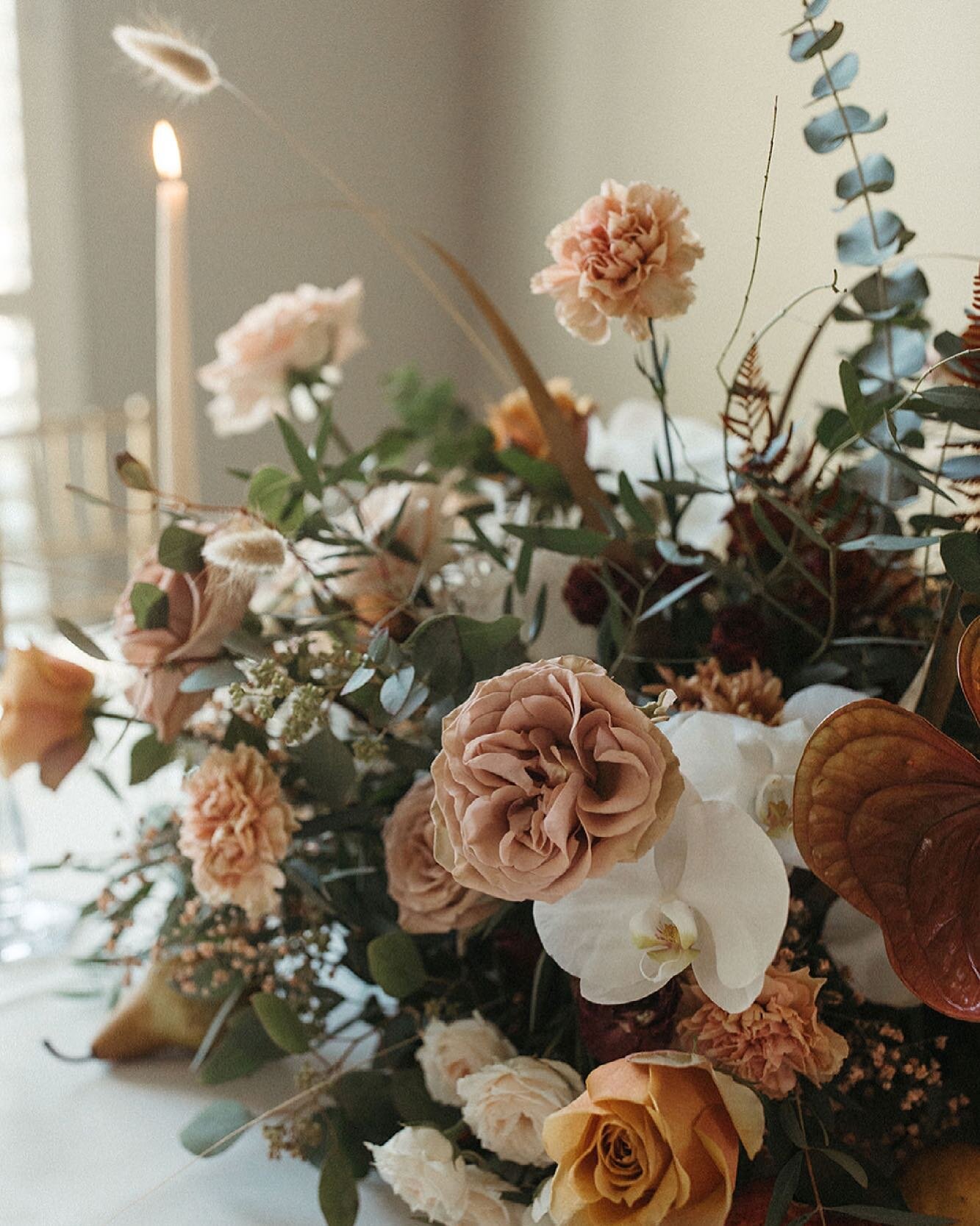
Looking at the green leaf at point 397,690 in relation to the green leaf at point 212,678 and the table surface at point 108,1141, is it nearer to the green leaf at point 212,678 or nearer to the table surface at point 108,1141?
the green leaf at point 212,678


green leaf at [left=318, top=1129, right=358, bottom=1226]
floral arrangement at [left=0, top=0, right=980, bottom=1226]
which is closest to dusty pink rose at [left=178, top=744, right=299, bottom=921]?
floral arrangement at [left=0, top=0, right=980, bottom=1226]

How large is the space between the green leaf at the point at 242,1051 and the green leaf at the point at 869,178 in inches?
19.1

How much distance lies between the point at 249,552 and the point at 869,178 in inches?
13.6

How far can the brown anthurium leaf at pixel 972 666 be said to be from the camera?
39 cm

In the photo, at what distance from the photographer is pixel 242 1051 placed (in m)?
0.56

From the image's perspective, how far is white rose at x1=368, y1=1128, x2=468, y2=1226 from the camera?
429 millimetres

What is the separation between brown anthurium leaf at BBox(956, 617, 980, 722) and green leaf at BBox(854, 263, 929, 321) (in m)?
0.25

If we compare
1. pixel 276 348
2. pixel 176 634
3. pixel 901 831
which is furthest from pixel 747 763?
pixel 276 348

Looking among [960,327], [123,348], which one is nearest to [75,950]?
[960,327]

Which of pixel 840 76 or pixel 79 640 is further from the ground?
pixel 840 76

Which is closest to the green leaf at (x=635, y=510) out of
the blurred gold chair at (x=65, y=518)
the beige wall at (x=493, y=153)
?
the beige wall at (x=493, y=153)

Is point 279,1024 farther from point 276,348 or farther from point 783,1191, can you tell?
point 276,348

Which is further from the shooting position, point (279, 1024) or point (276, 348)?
point (276, 348)

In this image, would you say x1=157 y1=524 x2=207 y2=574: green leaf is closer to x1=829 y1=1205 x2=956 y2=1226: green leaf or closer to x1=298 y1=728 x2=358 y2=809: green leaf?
x1=298 y1=728 x2=358 y2=809: green leaf
